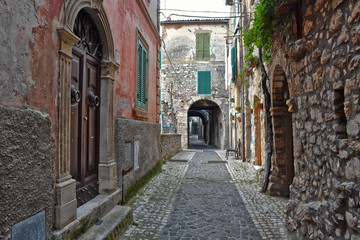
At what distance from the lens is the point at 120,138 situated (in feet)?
14.6

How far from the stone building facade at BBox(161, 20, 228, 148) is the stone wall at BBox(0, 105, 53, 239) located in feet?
49.5

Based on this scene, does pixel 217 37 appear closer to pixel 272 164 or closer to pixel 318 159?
pixel 272 164

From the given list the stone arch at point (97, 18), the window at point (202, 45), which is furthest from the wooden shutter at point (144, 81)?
the window at point (202, 45)

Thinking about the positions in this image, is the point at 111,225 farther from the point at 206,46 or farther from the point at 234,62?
the point at 206,46

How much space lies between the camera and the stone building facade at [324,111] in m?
2.00

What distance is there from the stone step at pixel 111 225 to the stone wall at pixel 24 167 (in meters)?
0.63

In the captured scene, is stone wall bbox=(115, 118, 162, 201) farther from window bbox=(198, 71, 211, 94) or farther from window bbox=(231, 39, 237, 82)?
window bbox=(198, 71, 211, 94)

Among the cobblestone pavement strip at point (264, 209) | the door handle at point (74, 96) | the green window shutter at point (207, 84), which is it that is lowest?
the cobblestone pavement strip at point (264, 209)

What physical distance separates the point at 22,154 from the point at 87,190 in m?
1.80

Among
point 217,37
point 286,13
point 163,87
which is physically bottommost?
point 286,13

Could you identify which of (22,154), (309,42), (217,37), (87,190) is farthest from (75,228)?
(217,37)

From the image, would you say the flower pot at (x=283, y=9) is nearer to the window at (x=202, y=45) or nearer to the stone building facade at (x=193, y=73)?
the stone building facade at (x=193, y=73)

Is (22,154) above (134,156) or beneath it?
above

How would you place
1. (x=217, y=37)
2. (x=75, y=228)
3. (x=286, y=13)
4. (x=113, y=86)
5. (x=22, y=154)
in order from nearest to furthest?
(x=22, y=154) → (x=75, y=228) → (x=286, y=13) → (x=113, y=86) → (x=217, y=37)
